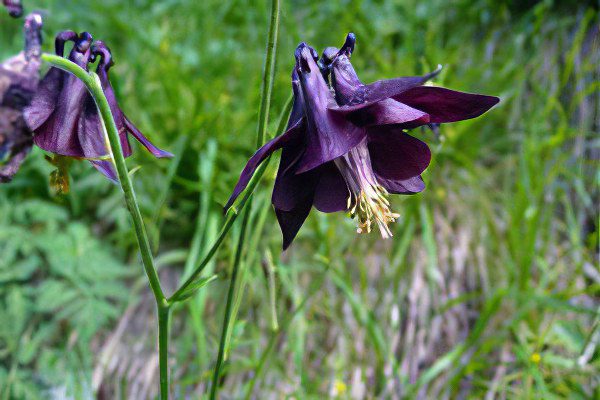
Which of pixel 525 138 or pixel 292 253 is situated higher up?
pixel 525 138

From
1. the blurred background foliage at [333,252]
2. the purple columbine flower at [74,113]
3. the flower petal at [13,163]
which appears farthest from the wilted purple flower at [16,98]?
the blurred background foliage at [333,252]

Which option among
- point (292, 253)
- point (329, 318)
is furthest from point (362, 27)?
point (329, 318)

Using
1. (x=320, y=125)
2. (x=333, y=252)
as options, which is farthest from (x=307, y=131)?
(x=333, y=252)

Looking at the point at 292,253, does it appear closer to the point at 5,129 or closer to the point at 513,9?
the point at 5,129

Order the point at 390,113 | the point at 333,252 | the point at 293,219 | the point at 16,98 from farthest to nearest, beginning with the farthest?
the point at 333,252 < the point at 293,219 < the point at 390,113 < the point at 16,98

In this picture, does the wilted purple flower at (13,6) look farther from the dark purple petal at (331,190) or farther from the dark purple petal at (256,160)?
the dark purple petal at (331,190)

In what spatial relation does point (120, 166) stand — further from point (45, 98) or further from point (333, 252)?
point (333, 252)
